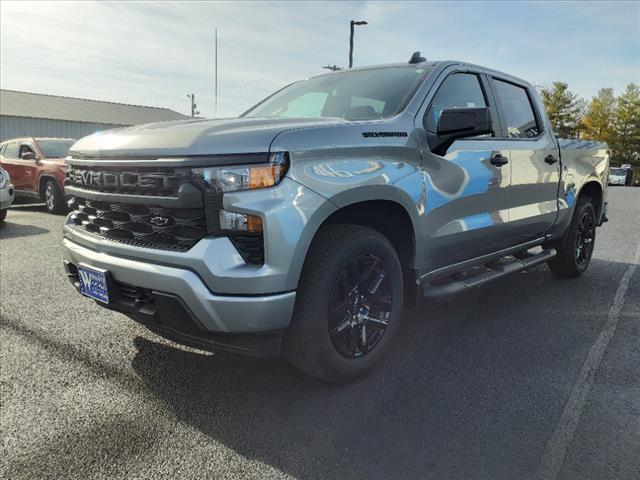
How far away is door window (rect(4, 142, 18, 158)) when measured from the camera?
38.3 feet

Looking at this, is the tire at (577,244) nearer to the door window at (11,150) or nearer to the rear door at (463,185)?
the rear door at (463,185)

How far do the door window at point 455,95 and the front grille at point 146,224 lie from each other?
163 centimetres

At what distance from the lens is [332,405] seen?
9.04 ft

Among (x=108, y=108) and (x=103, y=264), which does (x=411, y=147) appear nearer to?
(x=103, y=264)

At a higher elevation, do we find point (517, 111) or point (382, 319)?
point (517, 111)

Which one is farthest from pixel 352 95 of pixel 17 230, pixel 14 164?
pixel 14 164

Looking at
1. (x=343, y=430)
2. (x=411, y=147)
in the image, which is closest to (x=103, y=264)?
(x=343, y=430)

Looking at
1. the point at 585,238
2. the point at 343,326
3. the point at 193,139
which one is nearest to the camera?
the point at 193,139

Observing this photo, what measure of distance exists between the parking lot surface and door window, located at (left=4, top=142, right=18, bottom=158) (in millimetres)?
8903

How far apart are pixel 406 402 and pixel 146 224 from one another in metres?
1.60

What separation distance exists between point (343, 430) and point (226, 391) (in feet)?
2.39

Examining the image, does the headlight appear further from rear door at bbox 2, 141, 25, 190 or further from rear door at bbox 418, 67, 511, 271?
rear door at bbox 2, 141, 25, 190

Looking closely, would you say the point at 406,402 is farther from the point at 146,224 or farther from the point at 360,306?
the point at 146,224

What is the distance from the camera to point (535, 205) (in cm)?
448
